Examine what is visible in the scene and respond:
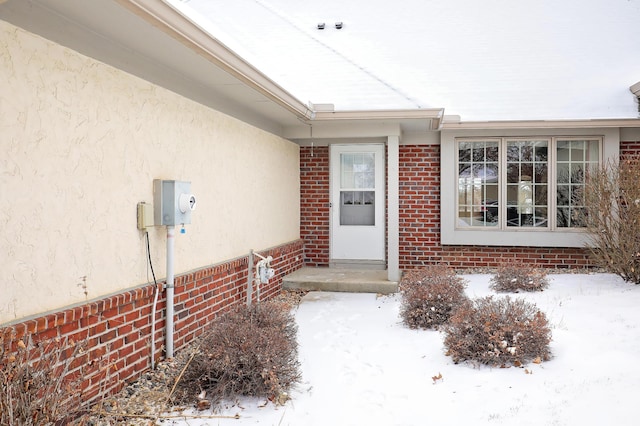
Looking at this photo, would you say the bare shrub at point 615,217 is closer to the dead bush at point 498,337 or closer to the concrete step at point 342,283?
the concrete step at point 342,283

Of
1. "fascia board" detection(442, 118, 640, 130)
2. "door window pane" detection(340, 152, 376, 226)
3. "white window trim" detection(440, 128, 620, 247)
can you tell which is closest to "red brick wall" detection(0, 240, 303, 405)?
"door window pane" detection(340, 152, 376, 226)

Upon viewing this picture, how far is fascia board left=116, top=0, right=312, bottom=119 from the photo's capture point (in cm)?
324

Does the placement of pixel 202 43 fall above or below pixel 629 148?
above

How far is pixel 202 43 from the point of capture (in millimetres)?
3963

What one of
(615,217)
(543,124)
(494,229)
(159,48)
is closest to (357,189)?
(494,229)

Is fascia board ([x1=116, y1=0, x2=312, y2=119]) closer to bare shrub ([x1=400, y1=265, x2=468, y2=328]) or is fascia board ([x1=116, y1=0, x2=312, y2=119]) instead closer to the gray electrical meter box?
the gray electrical meter box

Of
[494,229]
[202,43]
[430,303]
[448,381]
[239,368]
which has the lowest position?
[448,381]

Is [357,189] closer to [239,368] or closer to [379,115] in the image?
[379,115]

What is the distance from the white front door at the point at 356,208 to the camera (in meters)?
9.55

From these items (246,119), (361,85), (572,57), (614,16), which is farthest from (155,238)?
(614,16)

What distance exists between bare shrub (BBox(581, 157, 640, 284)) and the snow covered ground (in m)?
1.69

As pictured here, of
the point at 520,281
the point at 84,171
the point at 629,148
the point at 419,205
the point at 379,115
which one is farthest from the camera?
the point at 419,205

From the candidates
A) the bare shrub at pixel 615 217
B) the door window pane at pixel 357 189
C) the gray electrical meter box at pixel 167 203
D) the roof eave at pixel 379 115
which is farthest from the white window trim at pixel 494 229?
the gray electrical meter box at pixel 167 203

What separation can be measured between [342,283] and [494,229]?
3.17 meters
